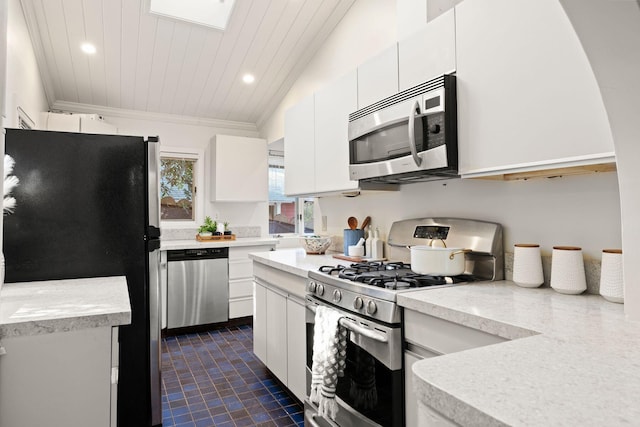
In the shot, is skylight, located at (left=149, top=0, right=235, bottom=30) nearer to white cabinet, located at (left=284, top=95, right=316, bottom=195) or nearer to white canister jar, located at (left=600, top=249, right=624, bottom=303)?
white cabinet, located at (left=284, top=95, right=316, bottom=195)

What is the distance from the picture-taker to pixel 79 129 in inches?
138

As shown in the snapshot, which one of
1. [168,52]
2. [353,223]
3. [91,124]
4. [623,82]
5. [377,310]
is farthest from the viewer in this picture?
[91,124]

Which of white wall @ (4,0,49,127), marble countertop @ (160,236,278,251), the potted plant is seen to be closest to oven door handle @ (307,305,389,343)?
white wall @ (4,0,49,127)

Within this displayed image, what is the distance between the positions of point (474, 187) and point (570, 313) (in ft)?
2.96

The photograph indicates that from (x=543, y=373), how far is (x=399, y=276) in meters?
1.08

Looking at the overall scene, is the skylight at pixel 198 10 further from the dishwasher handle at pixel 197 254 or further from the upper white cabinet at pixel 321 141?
the dishwasher handle at pixel 197 254

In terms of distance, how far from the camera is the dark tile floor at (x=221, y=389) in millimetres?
2197

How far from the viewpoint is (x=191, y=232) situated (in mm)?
4441

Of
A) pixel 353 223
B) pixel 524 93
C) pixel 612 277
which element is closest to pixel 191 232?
pixel 353 223

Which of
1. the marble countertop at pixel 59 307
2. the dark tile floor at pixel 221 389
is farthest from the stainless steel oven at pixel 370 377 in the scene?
the marble countertop at pixel 59 307

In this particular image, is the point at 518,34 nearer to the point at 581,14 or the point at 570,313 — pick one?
the point at 581,14

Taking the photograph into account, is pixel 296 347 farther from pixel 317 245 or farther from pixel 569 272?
Answer: pixel 569 272

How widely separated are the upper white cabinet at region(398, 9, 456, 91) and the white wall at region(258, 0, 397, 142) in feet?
2.66

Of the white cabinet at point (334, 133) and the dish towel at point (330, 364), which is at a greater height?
the white cabinet at point (334, 133)
